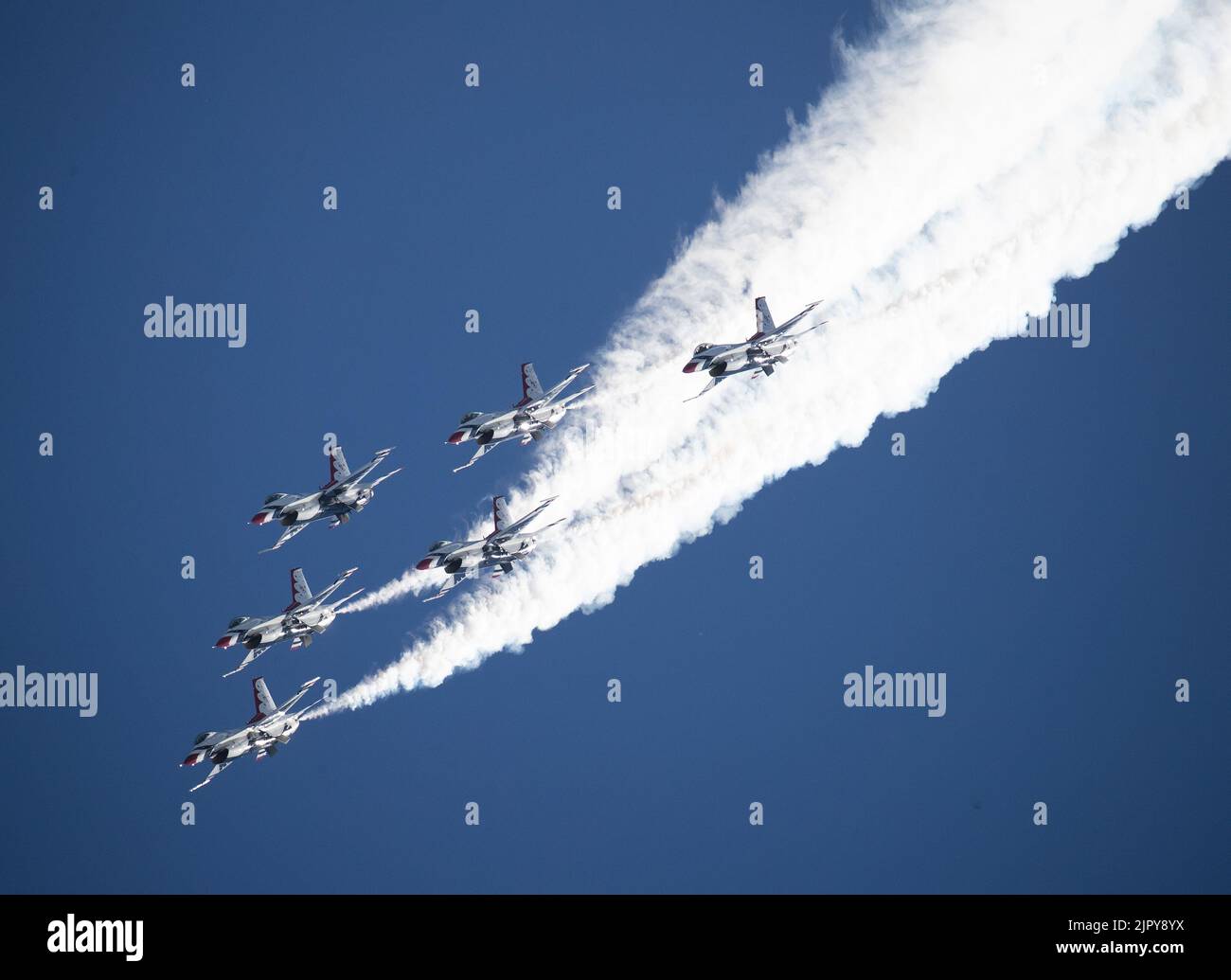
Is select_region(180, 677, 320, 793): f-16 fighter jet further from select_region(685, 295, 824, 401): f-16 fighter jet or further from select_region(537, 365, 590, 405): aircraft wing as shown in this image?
select_region(685, 295, 824, 401): f-16 fighter jet

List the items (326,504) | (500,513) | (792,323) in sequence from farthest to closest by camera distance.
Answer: (500,513) → (326,504) → (792,323)

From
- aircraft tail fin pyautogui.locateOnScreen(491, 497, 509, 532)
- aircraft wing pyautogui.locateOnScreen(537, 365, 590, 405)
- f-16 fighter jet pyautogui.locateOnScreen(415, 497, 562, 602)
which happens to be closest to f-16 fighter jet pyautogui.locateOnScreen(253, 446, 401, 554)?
f-16 fighter jet pyautogui.locateOnScreen(415, 497, 562, 602)

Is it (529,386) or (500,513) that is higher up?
(529,386)

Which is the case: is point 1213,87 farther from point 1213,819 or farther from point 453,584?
point 1213,819

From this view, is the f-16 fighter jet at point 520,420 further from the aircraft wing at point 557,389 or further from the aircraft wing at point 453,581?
the aircraft wing at point 453,581

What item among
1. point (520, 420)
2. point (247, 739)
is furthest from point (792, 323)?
point (247, 739)

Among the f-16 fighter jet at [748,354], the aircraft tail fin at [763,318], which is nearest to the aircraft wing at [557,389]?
the f-16 fighter jet at [748,354]

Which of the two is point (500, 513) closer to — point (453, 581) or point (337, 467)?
point (453, 581)
